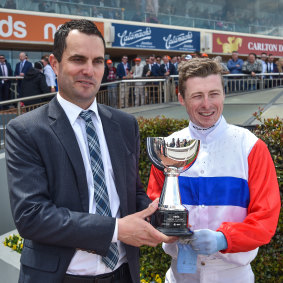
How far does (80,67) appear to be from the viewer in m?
1.90

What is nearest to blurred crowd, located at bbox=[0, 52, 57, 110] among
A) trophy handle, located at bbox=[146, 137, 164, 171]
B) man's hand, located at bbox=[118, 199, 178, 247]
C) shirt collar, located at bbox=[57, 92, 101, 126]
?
shirt collar, located at bbox=[57, 92, 101, 126]

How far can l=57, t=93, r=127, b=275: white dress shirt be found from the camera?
6.18 feet

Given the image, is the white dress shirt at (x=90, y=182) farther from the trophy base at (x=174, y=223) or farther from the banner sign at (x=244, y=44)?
the banner sign at (x=244, y=44)

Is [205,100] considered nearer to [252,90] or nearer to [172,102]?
[172,102]

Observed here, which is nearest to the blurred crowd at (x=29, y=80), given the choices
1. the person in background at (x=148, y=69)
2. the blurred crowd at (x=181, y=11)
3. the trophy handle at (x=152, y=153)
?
the person in background at (x=148, y=69)

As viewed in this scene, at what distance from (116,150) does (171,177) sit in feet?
1.08

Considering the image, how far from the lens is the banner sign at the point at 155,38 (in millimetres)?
20516

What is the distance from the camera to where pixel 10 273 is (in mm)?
4355

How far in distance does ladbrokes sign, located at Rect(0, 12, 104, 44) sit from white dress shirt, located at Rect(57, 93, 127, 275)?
16336 mm

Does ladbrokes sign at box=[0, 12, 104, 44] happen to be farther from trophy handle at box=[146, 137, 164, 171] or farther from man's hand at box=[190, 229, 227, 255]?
man's hand at box=[190, 229, 227, 255]

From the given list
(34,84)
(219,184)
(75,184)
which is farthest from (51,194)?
(34,84)

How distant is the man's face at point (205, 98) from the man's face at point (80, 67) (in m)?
0.51

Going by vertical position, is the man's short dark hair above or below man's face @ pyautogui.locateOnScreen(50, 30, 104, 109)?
above

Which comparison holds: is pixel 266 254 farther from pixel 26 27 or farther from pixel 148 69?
pixel 26 27
